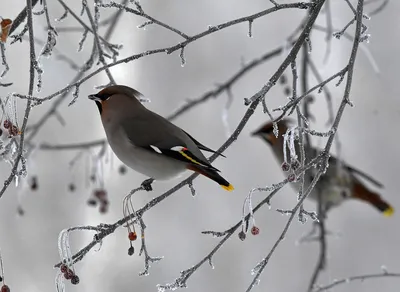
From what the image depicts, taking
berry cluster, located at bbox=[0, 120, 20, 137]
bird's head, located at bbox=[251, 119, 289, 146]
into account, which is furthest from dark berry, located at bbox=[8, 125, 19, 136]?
bird's head, located at bbox=[251, 119, 289, 146]

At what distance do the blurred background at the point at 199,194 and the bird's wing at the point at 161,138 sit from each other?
578cm

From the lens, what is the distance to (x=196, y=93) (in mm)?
9219

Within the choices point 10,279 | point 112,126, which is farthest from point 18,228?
point 112,126

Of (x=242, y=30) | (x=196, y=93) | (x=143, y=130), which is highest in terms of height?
(x=242, y=30)

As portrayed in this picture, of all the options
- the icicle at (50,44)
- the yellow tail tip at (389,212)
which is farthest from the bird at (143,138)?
the yellow tail tip at (389,212)

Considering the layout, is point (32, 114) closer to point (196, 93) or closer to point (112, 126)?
point (196, 93)

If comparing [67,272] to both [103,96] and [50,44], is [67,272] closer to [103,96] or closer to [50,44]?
[50,44]

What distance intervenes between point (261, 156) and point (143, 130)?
6938mm

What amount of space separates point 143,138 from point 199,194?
6.77 meters

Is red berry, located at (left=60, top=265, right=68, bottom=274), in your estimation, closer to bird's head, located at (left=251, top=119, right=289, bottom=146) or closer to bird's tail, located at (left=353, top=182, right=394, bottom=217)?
bird's head, located at (left=251, top=119, right=289, bottom=146)

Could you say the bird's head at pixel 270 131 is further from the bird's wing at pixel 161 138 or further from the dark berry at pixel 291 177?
the dark berry at pixel 291 177

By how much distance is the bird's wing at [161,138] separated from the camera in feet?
8.22

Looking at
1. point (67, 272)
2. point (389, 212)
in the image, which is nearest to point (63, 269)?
point (67, 272)

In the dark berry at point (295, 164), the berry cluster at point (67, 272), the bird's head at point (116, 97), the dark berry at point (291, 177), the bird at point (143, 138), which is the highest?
the bird's head at point (116, 97)
